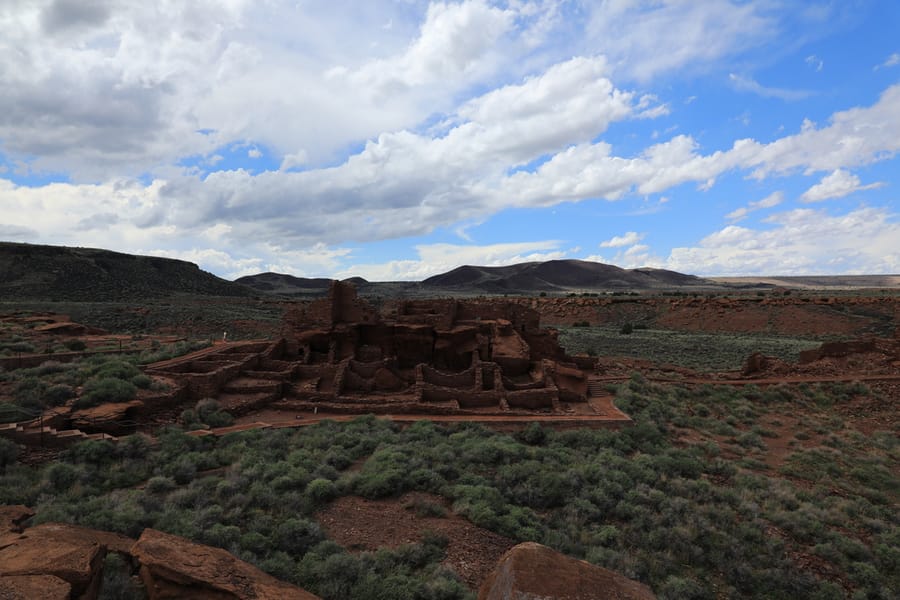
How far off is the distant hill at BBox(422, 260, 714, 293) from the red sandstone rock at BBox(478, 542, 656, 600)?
126661mm

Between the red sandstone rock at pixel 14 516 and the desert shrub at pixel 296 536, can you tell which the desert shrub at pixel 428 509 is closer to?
the desert shrub at pixel 296 536

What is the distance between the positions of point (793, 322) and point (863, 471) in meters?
37.6

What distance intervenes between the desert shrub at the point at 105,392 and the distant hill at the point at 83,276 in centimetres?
4495

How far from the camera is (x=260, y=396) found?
15.6 m

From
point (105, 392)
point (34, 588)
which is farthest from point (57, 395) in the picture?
point (34, 588)

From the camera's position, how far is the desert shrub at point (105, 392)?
12.6m

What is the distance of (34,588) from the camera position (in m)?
3.98

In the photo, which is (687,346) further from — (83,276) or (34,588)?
(83,276)

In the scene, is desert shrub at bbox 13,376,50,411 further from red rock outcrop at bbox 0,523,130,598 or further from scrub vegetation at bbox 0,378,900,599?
red rock outcrop at bbox 0,523,130,598

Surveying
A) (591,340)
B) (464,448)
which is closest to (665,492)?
(464,448)

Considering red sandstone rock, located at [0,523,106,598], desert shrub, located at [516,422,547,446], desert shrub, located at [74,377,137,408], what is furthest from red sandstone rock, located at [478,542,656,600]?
desert shrub, located at [74,377,137,408]

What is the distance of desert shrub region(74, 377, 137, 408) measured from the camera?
41.3 feet

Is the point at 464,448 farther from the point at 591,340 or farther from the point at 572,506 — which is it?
the point at 591,340

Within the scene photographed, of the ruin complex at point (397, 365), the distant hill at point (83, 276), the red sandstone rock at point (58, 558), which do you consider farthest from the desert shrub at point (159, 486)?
the distant hill at point (83, 276)
